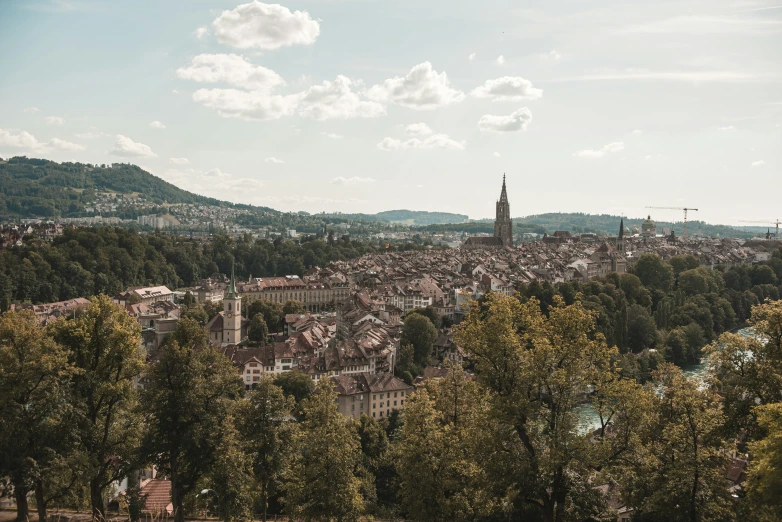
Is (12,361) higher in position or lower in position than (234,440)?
higher

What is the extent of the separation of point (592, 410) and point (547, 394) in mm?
27481

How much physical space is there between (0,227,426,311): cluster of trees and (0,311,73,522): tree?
4073 centimetres

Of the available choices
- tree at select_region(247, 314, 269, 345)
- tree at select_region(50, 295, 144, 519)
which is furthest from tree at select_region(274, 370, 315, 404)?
tree at select_region(50, 295, 144, 519)

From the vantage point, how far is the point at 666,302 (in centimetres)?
6041

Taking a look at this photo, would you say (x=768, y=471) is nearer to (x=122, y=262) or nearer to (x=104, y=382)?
(x=104, y=382)

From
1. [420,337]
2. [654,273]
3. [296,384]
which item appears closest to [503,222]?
[654,273]

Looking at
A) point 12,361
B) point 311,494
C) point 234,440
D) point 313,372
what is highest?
point 12,361

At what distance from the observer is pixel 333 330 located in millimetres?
50906

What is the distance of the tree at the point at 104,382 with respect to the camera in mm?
14461

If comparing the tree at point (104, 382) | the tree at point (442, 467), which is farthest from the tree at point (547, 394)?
the tree at point (104, 382)

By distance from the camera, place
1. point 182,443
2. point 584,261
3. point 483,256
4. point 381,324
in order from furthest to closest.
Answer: point 483,256
point 584,261
point 381,324
point 182,443

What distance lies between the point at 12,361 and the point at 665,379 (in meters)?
17.8

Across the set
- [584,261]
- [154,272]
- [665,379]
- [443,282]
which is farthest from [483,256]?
[665,379]

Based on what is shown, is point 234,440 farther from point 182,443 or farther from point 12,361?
Answer: point 12,361
